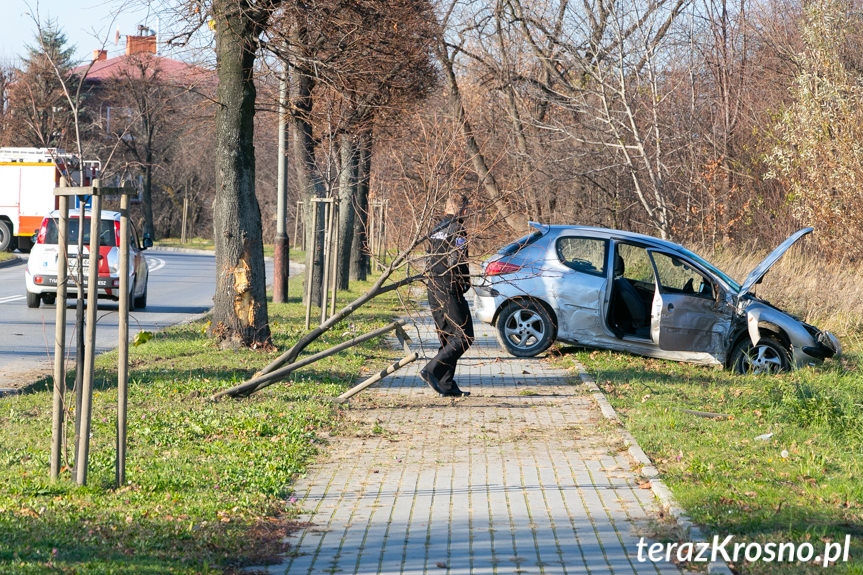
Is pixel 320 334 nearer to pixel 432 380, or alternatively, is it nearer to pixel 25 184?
pixel 432 380

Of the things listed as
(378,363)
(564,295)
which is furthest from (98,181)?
(564,295)

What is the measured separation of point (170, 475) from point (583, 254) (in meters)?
7.91

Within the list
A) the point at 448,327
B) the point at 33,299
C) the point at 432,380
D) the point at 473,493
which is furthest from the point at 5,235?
the point at 473,493

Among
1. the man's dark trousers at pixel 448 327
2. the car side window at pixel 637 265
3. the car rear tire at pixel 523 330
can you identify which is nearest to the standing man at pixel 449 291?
the man's dark trousers at pixel 448 327

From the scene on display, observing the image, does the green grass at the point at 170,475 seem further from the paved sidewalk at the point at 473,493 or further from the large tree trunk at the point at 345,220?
the large tree trunk at the point at 345,220

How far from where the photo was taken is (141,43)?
43.4 ft

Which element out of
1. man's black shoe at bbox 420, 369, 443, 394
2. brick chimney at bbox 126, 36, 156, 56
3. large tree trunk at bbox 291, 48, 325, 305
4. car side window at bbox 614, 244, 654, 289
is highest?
brick chimney at bbox 126, 36, 156, 56

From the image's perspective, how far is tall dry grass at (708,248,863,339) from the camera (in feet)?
52.2

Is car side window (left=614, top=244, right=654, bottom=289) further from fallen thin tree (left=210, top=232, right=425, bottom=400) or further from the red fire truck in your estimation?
the red fire truck

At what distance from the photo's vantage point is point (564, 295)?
42.2 ft

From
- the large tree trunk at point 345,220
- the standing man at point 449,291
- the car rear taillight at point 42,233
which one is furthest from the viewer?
the large tree trunk at point 345,220

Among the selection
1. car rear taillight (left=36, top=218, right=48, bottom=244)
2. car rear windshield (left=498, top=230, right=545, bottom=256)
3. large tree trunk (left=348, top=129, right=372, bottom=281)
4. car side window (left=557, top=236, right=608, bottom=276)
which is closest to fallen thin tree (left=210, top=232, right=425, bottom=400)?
car rear windshield (left=498, top=230, right=545, bottom=256)

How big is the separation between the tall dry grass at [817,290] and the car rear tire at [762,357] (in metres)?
3.65

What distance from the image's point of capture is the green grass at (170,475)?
4.86 meters
